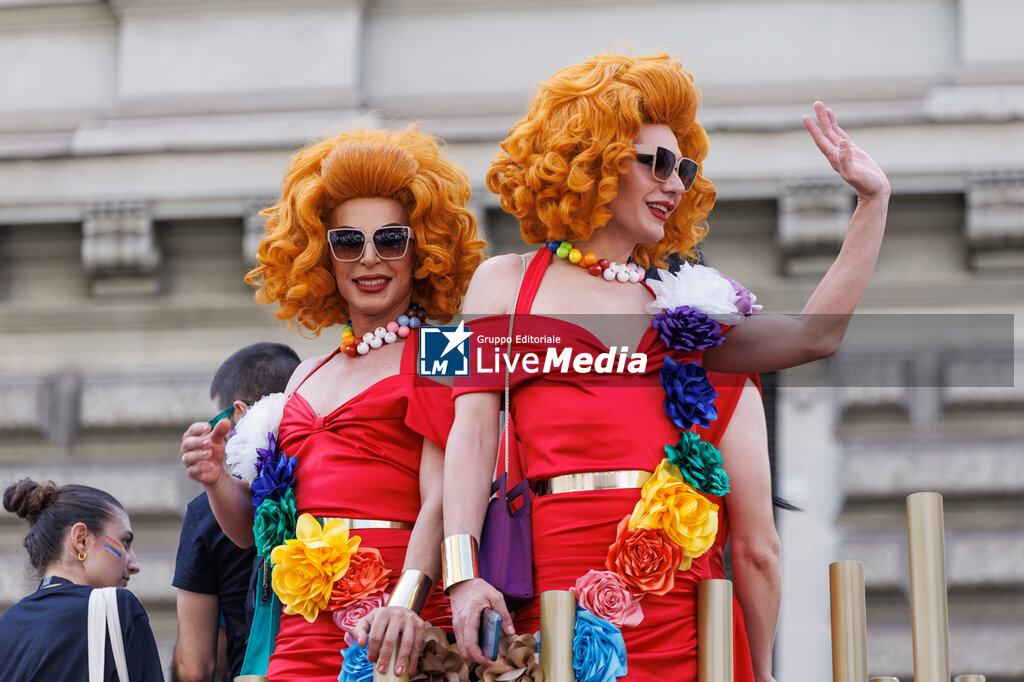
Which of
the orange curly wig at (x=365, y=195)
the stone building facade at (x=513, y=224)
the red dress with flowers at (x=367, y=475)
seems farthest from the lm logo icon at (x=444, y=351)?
the stone building facade at (x=513, y=224)

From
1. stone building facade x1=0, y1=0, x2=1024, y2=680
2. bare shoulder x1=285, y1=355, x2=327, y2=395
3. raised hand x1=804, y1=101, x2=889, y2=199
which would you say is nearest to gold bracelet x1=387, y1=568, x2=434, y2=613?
bare shoulder x1=285, y1=355, x2=327, y2=395

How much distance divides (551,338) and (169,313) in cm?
402

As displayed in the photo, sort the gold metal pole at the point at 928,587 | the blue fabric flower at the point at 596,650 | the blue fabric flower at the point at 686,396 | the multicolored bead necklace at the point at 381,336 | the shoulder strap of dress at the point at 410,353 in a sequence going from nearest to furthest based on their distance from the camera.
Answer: the gold metal pole at the point at 928,587 → the blue fabric flower at the point at 596,650 → the blue fabric flower at the point at 686,396 → the shoulder strap of dress at the point at 410,353 → the multicolored bead necklace at the point at 381,336

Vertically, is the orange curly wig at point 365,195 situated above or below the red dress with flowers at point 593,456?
above

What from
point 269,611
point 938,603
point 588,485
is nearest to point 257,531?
point 269,611

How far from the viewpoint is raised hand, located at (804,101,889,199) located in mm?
2707

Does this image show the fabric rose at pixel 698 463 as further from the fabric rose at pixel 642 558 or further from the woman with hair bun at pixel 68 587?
the woman with hair bun at pixel 68 587

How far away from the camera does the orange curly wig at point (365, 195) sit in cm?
327

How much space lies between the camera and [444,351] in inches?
117

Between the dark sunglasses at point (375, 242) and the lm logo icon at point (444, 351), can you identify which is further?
the dark sunglasses at point (375, 242)

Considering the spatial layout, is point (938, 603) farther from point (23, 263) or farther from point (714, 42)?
point (23, 263)

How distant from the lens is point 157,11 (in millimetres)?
6766

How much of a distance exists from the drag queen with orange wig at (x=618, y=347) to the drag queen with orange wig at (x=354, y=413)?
21cm

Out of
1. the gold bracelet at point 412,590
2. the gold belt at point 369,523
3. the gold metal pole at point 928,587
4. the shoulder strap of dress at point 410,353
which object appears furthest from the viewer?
the shoulder strap of dress at point 410,353
